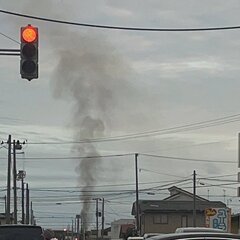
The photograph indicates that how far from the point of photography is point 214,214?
4388 cm

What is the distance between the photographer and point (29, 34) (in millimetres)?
15883

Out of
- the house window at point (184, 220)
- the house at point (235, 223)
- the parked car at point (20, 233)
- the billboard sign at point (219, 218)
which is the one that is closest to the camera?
the parked car at point (20, 233)

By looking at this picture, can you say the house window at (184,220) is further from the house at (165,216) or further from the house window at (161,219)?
the house window at (161,219)

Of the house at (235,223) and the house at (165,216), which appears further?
the house at (165,216)

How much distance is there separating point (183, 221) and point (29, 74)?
64065 mm

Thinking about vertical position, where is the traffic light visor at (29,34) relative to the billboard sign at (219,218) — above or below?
above

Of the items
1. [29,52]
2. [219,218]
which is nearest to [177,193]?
[219,218]

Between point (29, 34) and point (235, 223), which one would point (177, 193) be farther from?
point (29, 34)

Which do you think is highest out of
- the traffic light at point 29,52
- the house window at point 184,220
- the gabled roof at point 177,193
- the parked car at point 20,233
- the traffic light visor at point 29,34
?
the traffic light visor at point 29,34

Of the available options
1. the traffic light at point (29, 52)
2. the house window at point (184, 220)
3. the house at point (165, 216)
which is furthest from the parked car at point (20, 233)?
the house window at point (184, 220)

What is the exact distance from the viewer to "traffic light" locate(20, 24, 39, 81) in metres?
15.9

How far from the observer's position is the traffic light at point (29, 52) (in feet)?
52.0

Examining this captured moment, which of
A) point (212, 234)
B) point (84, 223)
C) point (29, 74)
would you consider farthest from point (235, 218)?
point (212, 234)

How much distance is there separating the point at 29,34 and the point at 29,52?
0.39m
